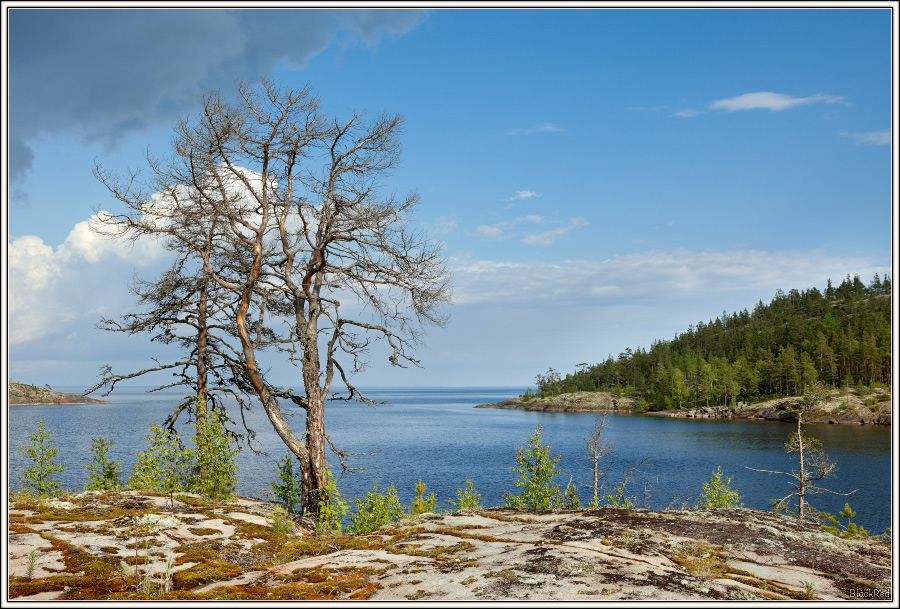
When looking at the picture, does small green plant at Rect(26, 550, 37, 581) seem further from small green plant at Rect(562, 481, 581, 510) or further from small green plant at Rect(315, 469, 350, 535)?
small green plant at Rect(562, 481, 581, 510)

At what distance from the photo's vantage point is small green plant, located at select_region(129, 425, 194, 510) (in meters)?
12.7

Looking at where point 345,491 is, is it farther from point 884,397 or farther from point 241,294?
point 884,397

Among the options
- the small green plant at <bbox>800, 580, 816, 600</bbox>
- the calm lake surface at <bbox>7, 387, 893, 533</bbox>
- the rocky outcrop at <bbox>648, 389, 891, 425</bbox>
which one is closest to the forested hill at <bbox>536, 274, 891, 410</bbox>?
the rocky outcrop at <bbox>648, 389, 891, 425</bbox>

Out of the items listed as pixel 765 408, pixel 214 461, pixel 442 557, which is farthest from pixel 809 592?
pixel 765 408

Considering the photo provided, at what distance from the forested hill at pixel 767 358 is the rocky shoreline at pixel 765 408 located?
5.21 m

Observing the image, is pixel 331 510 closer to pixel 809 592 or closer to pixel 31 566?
pixel 31 566

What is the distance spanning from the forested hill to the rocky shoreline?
205 inches

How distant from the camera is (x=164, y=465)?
14.4 m

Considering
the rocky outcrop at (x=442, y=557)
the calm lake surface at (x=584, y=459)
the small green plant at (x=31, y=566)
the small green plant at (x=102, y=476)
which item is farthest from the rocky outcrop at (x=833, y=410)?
the small green plant at (x=31, y=566)

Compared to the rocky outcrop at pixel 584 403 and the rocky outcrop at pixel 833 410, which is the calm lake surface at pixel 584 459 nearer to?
the rocky outcrop at pixel 833 410

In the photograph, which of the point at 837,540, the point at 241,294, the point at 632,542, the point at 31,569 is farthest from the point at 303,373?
the point at 837,540

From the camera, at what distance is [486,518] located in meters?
12.2

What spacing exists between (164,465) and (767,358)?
Answer: 143421 millimetres

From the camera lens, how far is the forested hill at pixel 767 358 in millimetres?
116875
